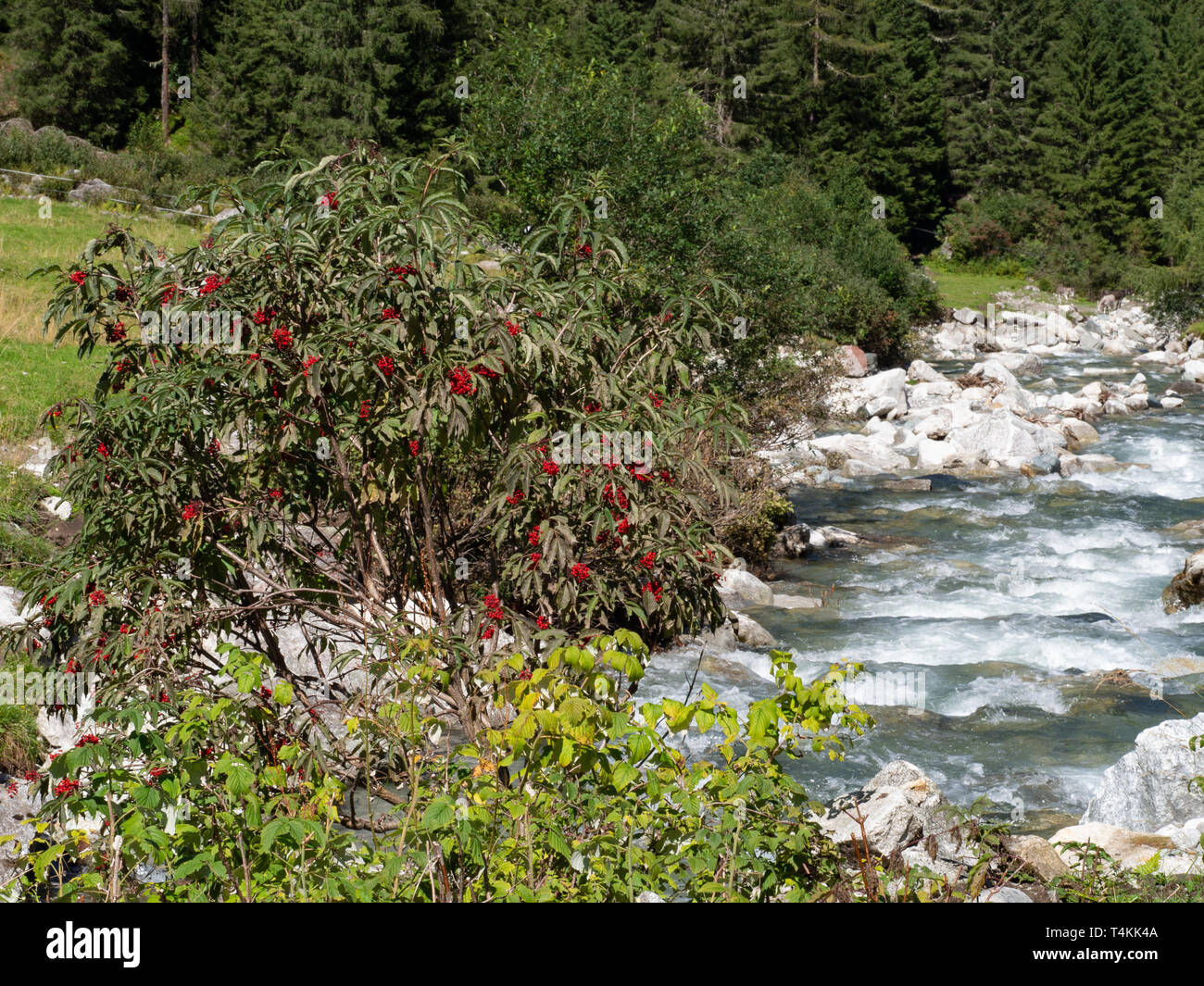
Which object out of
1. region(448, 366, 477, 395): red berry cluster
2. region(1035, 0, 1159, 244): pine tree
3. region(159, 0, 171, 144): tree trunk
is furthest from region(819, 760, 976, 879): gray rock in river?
region(1035, 0, 1159, 244): pine tree

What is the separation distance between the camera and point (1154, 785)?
777 centimetres

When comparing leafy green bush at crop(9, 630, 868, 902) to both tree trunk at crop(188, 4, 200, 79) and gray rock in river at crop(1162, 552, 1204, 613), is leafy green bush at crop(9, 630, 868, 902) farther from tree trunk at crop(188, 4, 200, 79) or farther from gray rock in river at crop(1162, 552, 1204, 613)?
tree trunk at crop(188, 4, 200, 79)

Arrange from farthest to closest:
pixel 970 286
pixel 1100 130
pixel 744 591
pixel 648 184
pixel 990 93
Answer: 1. pixel 990 93
2. pixel 1100 130
3. pixel 970 286
4. pixel 648 184
5. pixel 744 591

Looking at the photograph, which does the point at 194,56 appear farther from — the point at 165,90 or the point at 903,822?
the point at 903,822

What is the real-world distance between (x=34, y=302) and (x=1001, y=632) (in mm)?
15814

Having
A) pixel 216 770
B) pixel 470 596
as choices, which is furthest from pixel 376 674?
pixel 470 596

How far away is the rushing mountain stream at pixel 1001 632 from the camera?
9.41 meters

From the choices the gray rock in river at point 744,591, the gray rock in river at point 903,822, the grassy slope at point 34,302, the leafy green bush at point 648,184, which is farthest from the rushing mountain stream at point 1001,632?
the grassy slope at point 34,302

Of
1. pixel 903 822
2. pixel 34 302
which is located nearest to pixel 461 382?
pixel 903 822

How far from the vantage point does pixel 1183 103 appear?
170 feet

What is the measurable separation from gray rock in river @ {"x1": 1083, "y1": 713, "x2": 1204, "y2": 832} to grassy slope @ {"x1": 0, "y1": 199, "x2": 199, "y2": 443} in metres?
8.54

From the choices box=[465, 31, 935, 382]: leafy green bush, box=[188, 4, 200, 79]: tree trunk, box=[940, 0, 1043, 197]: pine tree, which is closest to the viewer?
box=[465, 31, 935, 382]: leafy green bush

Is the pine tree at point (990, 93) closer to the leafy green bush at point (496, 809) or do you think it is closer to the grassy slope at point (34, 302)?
the grassy slope at point (34, 302)

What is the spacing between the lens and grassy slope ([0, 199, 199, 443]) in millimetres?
13623
